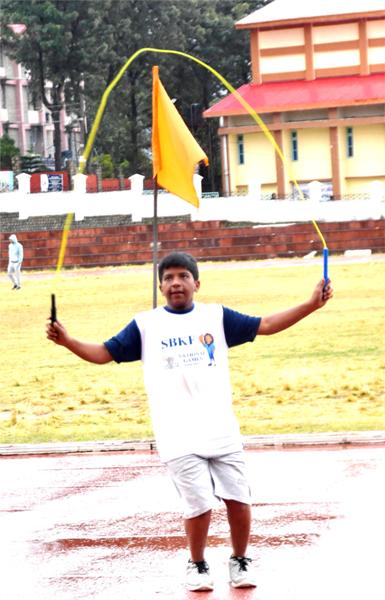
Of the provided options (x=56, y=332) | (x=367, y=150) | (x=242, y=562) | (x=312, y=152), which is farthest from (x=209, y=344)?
(x=312, y=152)

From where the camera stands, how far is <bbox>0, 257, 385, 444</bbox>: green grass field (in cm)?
1320

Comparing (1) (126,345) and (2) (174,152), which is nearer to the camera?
(1) (126,345)

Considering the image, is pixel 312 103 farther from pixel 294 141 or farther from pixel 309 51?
pixel 309 51

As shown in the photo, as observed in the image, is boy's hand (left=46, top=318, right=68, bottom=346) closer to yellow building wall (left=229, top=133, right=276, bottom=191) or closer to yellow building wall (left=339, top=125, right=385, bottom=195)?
yellow building wall (left=339, top=125, right=385, bottom=195)

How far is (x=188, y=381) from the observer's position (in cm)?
656

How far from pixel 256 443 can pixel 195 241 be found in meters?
33.6

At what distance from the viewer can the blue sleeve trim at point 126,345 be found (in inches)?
265

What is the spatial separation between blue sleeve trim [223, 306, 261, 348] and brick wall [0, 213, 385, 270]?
3652 cm

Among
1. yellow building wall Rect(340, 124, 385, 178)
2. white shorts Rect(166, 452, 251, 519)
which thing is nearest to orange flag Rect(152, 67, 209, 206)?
white shorts Rect(166, 452, 251, 519)

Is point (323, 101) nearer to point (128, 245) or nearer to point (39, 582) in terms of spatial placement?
point (128, 245)

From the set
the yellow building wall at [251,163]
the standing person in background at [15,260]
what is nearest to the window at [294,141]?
the yellow building wall at [251,163]

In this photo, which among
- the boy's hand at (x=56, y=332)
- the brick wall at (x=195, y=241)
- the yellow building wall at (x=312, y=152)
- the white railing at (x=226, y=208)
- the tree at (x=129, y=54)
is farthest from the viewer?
the tree at (x=129, y=54)

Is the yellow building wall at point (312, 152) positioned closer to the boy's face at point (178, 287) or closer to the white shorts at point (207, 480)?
the boy's face at point (178, 287)

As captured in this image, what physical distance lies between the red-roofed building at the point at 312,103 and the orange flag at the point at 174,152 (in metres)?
45.8
